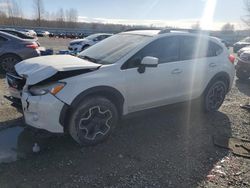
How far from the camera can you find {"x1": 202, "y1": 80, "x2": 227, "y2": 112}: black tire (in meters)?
5.77

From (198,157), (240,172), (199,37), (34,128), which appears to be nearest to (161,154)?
(198,157)

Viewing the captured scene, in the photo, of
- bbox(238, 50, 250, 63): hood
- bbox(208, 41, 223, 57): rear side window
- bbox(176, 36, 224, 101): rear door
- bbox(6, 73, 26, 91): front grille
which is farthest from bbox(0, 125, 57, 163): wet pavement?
bbox(238, 50, 250, 63): hood

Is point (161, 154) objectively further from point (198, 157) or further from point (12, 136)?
point (12, 136)

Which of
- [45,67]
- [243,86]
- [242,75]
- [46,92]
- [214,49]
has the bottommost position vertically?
[243,86]

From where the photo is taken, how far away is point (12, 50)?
9156 mm

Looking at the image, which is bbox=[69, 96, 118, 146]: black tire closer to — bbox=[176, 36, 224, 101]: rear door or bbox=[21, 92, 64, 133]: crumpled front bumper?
bbox=[21, 92, 64, 133]: crumpled front bumper

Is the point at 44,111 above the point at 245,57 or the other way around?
above

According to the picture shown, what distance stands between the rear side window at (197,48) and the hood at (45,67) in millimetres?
1887

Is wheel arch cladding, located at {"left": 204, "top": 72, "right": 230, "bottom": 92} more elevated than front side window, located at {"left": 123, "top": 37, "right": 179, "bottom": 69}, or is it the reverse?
front side window, located at {"left": 123, "top": 37, "right": 179, "bottom": 69}

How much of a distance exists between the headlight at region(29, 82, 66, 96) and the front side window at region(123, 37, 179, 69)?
1.11 metres

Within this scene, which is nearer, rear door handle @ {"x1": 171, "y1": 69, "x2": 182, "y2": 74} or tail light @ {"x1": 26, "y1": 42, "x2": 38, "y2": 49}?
rear door handle @ {"x1": 171, "y1": 69, "x2": 182, "y2": 74}

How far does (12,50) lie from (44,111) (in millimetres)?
6278

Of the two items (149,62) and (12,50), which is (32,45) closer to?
(12,50)

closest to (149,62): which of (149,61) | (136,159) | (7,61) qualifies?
(149,61)
